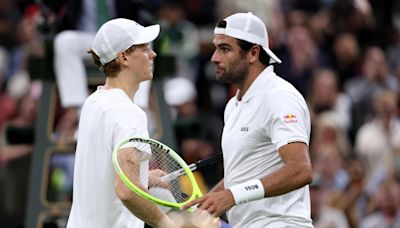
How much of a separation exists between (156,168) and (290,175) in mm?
787

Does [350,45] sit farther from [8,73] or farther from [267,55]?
[267,55]

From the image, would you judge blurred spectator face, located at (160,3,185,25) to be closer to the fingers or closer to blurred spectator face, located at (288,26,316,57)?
blurred spectator face, located at (288,26,316,57)

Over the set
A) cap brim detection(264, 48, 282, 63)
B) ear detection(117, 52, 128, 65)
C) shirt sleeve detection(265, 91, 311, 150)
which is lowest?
shirt sleeve detection(265, 91, 311, 150)

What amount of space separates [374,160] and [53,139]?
151 inches

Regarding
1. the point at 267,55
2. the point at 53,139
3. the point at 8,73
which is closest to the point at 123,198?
the point at 267,55

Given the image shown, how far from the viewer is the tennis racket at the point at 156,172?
6969 mm

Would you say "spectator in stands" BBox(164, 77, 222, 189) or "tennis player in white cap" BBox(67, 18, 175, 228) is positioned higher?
"tennis player in white cap" BBox(67, 18, 175, 228)

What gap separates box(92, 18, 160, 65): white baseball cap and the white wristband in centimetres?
100

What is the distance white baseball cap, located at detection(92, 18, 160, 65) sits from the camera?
7.38 meters

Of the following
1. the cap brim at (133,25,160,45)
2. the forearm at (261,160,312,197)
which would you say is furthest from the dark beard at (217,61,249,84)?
the forearm at (261,160,312,197)

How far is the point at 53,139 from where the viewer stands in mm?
12164

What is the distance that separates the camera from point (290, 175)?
287 inches

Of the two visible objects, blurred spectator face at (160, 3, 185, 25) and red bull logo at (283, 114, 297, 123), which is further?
blurred spectator face at (160, 3, 185, 25)

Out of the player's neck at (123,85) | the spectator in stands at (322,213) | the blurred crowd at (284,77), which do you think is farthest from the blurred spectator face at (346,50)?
the player's neck at (123,85)
